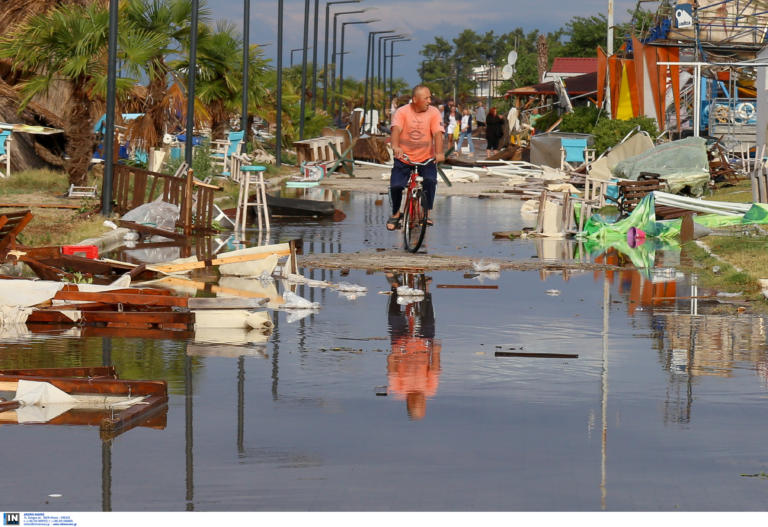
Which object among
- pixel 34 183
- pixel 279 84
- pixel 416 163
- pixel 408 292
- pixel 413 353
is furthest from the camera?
pixel 279 84

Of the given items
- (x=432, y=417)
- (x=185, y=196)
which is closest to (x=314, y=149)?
(x=185, y=196)

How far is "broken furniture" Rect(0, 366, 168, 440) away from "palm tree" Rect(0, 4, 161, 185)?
64.1ft

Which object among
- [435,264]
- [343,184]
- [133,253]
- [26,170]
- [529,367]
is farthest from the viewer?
[343,184]

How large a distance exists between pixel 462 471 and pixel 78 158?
22.9 m

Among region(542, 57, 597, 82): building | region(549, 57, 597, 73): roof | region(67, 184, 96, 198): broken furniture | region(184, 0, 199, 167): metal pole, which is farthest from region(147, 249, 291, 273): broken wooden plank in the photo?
region(549, 57, 597, 73): roof

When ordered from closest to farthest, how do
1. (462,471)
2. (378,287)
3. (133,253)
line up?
(462,471) < (378,287) < (133,253)

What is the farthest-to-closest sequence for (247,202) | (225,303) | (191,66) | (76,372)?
(191,66), (247,202), (225,303), (76,372)

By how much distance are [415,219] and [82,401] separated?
10.3 m

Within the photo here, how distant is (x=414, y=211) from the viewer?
18.0m

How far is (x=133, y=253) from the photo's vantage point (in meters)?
18.4

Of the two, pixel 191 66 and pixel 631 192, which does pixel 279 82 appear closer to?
pixel 191 66
